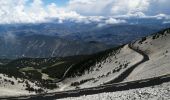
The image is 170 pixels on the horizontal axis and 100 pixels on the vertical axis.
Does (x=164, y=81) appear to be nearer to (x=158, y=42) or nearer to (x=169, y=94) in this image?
(x=169, y=94)

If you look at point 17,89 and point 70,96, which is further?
point 17,89

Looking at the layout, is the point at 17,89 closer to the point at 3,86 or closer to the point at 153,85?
the point at 3,86

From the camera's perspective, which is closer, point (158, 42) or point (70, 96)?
point (70, 96)

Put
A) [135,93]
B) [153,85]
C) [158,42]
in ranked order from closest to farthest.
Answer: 1. [135,93]
2. [153,85]
3. [158,42]

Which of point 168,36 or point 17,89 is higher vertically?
point 168,36

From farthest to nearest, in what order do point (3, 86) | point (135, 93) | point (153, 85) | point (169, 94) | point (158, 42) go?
point (158, 42), point (3, 86), point (153, 85), point (135, 93), point (169, 94)

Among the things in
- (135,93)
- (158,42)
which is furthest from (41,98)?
(158,42)

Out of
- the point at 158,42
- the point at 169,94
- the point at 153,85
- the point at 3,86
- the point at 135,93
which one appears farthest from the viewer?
the point at 158,42

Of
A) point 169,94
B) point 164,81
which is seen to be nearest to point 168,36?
point 164,81

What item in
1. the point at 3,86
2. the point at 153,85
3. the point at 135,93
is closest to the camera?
the point at 135,93
